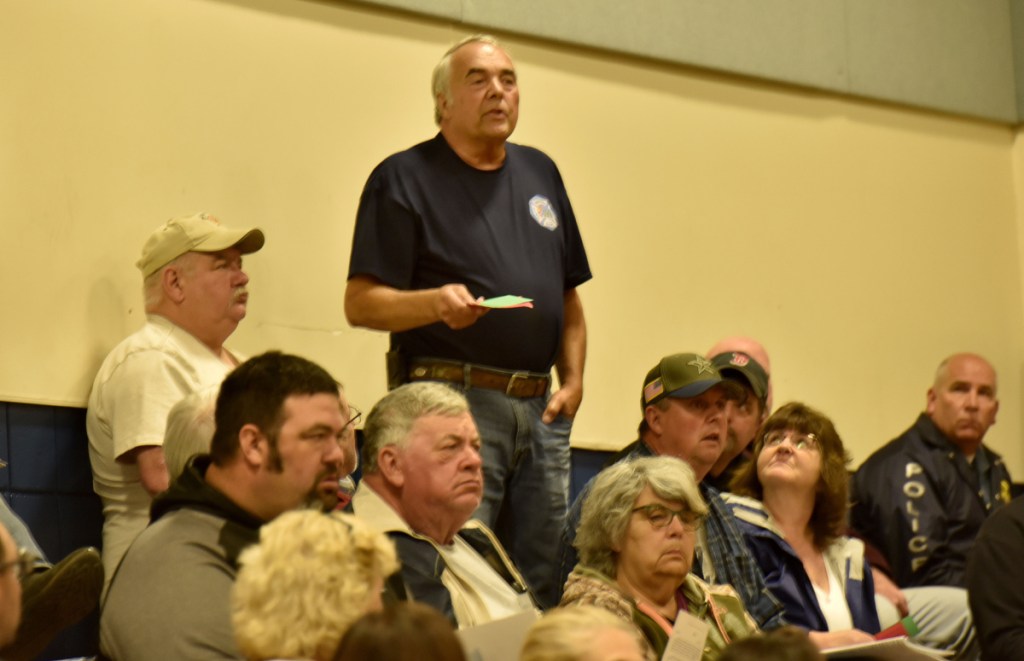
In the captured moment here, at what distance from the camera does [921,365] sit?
5.95 m

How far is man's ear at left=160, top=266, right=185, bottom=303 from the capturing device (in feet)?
12.7

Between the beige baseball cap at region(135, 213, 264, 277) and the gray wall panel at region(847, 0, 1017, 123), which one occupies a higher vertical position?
the gray wall panel at region(847, 0, 1017, 123)

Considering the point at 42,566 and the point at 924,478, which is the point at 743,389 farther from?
the point at 42,566

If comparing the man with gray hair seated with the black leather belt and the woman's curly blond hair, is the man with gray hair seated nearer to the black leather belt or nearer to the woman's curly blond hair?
the black leather belt

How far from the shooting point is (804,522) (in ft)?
13.4

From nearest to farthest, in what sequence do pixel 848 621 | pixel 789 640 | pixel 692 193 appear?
pixel 789 640, pixel 848 621, pixel 692 193

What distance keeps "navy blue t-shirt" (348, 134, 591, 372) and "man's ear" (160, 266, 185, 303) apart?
1.44ft

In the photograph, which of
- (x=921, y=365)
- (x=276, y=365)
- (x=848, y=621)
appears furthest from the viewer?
(x=921, y=365)

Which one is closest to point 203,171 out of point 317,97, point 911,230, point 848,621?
point 317,97

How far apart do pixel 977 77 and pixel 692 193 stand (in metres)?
1.50

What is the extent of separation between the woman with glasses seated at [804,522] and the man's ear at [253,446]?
62.9 inches

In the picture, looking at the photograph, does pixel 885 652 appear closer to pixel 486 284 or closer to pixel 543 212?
pixel 486 284

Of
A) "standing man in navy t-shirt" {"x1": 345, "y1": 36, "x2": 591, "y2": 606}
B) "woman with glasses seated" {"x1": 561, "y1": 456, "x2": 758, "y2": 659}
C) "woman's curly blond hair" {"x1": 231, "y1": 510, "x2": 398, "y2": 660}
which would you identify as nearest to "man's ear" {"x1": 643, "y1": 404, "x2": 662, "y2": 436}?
"standing man in navy t-shirt" {"x1": 345, "y1": 36, "x2": 591, "y2": 606}

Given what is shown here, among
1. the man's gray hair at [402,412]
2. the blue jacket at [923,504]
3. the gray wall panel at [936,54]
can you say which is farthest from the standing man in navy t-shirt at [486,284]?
the gray wall panel at [936,54]
